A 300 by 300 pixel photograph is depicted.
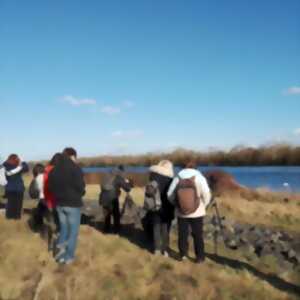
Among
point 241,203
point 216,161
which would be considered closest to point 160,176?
point 241,203

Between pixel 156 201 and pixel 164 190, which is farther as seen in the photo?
pixel 164 190

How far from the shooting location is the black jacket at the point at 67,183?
30.5ft

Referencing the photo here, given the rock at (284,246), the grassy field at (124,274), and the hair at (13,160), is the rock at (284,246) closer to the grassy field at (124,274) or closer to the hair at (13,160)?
the grassy field at (124,274)

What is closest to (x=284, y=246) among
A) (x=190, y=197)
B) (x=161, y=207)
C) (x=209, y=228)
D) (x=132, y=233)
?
(x=209, y=228)

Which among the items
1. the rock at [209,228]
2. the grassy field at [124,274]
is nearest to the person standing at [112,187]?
the grassy field at [124,274]

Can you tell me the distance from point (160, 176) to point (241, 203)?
13.1 meters

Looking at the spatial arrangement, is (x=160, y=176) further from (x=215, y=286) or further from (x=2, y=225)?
(x=2, y=225)

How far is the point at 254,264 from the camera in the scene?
36.3 ft

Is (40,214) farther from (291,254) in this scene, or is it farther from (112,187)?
(291,254)

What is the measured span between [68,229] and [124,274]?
1.26m

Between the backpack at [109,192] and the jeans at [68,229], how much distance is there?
2055 mm

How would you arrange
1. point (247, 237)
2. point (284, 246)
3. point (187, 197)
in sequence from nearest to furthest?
point (187, 197), point (284, 246), point (247, 237)

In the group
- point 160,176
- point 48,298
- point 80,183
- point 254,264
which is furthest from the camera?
point 254,264

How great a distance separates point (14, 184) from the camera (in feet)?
41.7
